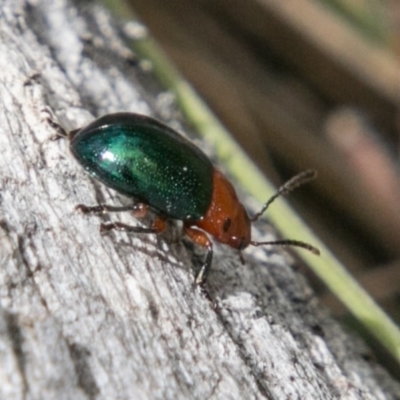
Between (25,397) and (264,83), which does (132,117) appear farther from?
(264,83)

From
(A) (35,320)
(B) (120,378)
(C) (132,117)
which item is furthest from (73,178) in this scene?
(B) (120,378)

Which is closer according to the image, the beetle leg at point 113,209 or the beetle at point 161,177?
the beetle leg at point 113,209

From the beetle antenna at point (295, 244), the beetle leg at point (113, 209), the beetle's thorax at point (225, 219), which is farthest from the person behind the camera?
the beetle antenna at point (295, 244)

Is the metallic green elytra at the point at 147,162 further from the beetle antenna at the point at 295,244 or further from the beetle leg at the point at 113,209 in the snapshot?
the beetle antenna at the point at 295,244

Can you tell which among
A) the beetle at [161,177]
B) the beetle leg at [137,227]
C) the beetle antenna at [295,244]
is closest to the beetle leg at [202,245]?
the beetle at [161,177]

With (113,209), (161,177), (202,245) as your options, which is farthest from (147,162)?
(202,245)

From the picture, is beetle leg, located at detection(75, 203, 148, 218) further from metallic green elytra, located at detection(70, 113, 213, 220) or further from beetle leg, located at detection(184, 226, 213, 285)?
beetle leg, located at detection(184, 226, 213, 285)

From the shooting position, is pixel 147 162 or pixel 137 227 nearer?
pixel 137 227

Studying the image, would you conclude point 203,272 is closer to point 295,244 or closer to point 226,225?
point 226,225

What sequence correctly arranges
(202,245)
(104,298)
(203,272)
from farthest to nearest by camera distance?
(202,245), (203,272), (104,298)
